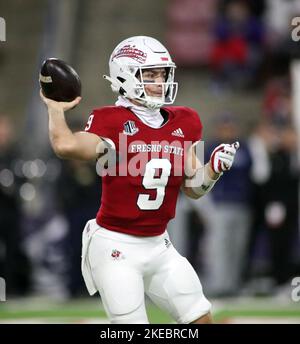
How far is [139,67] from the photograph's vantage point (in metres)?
4.42

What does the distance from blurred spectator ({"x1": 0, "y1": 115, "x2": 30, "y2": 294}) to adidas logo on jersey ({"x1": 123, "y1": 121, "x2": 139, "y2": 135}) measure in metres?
3.71

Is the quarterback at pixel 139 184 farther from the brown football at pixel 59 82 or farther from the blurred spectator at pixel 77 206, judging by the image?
the blurred spectator at pixel 77 206

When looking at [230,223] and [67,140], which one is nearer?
[67,140]

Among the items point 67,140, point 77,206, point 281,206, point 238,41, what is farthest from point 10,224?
point 67,140

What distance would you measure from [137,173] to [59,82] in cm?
51

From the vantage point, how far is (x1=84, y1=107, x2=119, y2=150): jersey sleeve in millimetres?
4273

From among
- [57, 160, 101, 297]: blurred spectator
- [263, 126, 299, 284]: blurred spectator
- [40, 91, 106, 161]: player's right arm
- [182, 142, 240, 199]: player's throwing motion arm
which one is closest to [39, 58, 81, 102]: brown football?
[40, 91, 106, 161]: player's right arm

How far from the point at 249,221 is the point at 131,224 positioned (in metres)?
3.96

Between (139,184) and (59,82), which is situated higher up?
(59,82)

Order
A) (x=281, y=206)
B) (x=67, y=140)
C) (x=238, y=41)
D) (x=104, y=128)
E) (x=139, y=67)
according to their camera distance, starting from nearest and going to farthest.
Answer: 1. (x=67, y=140)
2. (x=104, y=128)
3. (x=139, y=67)
4. (x=281, y=206)
5. (x=238, y=41)

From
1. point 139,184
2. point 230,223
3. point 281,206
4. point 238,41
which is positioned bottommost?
point 230,223

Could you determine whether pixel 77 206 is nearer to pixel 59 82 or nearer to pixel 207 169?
pixel 207 169
